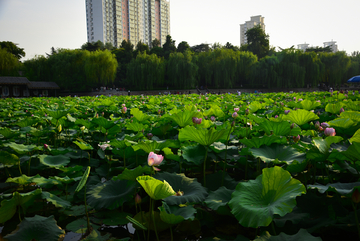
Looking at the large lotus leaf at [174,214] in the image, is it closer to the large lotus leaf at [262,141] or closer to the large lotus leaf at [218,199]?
the large lotus leaf at [218,199]

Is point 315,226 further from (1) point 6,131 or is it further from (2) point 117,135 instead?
Answer: (1) point 6,131

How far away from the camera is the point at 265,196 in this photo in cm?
84

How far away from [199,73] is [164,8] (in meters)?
57.5

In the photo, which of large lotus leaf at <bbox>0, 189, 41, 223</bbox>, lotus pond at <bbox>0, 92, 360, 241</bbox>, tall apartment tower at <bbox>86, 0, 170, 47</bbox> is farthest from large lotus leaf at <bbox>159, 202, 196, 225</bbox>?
tall apartment tower at <bbox>86, 0, 170, 47</bbox>

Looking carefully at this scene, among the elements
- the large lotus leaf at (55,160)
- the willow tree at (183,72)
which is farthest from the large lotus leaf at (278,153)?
the willow tree at (183,72)

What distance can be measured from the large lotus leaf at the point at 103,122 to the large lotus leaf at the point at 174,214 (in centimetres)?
111

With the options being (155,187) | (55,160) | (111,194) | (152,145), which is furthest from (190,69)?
(155,187)

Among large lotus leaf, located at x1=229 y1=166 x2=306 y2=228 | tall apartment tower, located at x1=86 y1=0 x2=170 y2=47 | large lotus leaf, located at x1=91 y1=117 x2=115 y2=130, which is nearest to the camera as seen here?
large lotus leaf, located at x1=229 y1=166 x2=306 y2=228

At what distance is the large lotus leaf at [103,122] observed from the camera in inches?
73.2

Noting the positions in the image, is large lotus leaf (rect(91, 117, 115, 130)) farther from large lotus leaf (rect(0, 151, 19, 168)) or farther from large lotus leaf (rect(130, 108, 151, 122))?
large lotus leaf (rect(0, 151, 19, 168))

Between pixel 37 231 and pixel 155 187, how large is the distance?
0.61 m

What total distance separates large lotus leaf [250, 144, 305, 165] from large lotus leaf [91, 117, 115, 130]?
3.85 ft

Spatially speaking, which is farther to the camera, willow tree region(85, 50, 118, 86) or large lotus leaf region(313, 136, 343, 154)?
willow tree region(85, 50, 118, 86)

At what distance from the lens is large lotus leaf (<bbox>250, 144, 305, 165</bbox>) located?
114 cm
